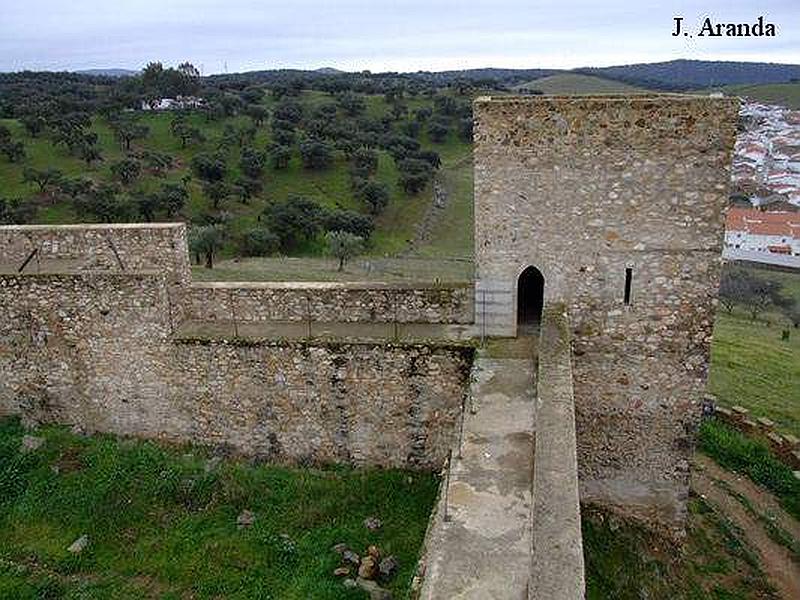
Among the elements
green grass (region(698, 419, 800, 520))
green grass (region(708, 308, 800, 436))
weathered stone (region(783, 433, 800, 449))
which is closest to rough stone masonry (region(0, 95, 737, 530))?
green grass (region(698, 419, 800, 520))

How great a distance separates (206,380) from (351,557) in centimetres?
409

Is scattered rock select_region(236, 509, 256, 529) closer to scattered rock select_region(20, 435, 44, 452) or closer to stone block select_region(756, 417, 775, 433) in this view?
scattered rock select_region(20, 435, 44, 452)

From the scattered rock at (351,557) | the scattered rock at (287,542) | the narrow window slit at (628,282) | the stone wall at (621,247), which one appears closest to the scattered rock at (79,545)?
the scattered rock at (287,542)

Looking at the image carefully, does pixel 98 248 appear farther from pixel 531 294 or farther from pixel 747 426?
pixel 747 426

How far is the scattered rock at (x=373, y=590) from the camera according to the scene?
8891 millimetres

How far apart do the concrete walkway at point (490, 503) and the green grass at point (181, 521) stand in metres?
2.21

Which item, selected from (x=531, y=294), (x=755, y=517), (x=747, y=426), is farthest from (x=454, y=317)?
(x=747, y=426)

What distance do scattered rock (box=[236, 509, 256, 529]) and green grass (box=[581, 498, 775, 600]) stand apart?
499cm

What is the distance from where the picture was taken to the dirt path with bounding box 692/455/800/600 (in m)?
12.0

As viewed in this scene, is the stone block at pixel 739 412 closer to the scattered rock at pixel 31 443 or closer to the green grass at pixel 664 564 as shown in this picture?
the green grass at pixel 664 564

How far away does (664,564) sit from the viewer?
1139 centimetres

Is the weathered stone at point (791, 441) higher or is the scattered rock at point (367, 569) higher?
the scattered rock at point (367, 569)

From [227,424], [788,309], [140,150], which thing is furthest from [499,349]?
[140,150]

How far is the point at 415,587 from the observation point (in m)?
6.80
